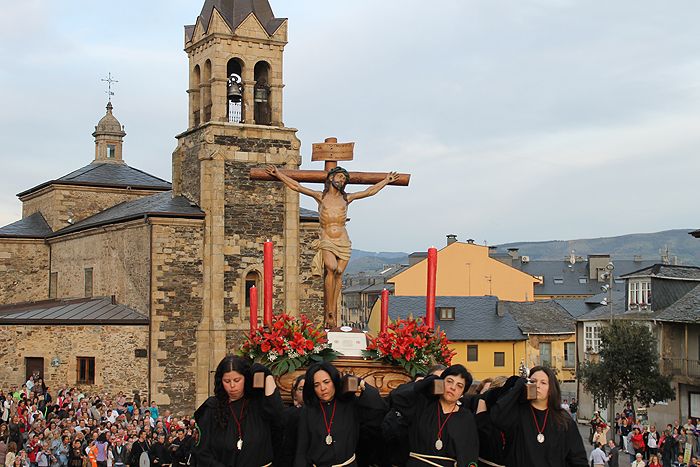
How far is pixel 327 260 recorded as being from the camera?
12.7 metres

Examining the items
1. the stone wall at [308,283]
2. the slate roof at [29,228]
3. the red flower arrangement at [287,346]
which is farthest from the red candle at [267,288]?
the slate roof at [29,228]

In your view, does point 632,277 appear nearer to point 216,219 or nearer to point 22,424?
point 216,219

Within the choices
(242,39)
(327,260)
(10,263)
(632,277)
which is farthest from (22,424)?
(632,277)

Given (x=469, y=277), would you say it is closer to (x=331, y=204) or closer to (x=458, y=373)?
(x=331, y=204)

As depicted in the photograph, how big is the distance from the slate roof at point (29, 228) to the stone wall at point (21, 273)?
0.26 meters

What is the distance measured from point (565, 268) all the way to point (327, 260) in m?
92.6

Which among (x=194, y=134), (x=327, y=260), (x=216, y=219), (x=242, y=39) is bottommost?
(x=327, y=260)

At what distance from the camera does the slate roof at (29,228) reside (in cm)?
5172

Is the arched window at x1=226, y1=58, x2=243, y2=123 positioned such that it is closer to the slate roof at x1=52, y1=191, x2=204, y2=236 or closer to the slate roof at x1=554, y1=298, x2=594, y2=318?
the slate roof at x1=52, y1=191, x2=204, y2=236

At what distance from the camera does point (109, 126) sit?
63312 mm

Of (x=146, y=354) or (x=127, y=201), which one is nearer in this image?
(x=146, y=354)

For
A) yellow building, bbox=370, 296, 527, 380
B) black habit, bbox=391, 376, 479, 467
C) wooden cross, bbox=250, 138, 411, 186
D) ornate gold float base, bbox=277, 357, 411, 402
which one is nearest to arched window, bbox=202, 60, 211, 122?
yellow building, bbox=370, 296, 527, 380

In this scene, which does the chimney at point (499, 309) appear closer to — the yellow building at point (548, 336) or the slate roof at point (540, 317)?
the yellow building at point (548, 336)

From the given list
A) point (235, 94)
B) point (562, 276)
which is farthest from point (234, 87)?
point (562, 276)
